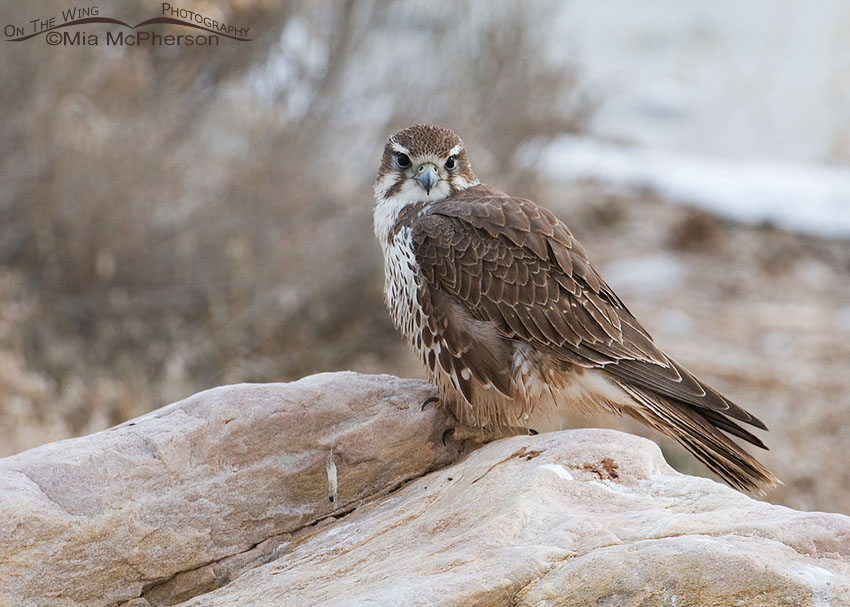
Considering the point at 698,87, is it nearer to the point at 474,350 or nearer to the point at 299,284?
the point at 299,284

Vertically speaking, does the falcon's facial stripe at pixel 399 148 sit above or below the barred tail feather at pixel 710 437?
above

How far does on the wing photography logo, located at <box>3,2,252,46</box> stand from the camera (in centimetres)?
657

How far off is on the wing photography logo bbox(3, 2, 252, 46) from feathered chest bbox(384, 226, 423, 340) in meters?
2.83

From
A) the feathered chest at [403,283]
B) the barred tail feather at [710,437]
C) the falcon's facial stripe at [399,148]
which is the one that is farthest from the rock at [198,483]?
the falcon's facial stripe at [399,148]

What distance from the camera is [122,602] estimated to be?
271cm

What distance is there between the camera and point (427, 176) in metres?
3.75

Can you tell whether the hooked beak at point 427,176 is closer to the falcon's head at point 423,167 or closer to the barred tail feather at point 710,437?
the falcon's head at point 423,167

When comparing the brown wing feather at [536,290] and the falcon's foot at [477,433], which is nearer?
the falcon's foot at [477,433]

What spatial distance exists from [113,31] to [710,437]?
5676mm

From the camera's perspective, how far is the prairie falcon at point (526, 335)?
11.2 feet

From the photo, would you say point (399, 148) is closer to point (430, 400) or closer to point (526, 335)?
point (526, 335)

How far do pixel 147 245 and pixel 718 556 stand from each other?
17.2 feet

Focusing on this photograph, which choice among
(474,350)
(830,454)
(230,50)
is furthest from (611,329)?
(230,50)

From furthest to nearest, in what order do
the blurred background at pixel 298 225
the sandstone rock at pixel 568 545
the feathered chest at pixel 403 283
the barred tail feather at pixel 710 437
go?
the blurred background at pixel 298 225, the feathered chest at pixel 403 283, the barred tail feather at pixel 710 437, the sandstone rock at pixel 568 545
